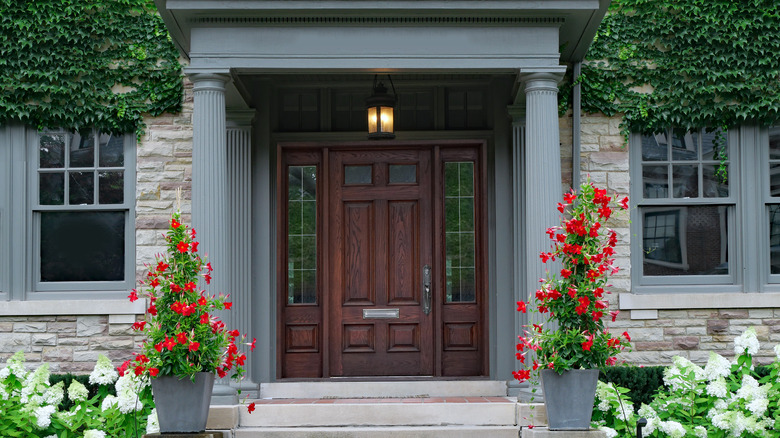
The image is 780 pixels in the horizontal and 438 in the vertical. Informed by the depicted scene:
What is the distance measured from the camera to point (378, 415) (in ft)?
24.2

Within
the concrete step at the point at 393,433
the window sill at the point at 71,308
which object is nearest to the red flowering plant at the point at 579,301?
the concrete step at the point at 393,433

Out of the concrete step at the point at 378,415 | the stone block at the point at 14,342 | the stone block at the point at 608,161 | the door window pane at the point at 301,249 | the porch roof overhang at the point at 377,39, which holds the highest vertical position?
the porch roof overhang at the point at 377,39

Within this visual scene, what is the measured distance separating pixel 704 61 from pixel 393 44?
11.5 ft

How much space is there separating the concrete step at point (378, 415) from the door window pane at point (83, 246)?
2494 millimetres

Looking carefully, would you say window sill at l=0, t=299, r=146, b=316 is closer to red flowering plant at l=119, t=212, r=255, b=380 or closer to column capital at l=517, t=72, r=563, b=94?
red flowering plant at l=119, t=212, r=255, b=380

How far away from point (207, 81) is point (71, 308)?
9.87 feet

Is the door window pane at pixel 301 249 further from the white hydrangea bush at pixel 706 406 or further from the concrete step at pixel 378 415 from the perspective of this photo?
the white hydrangea bush at pixel 706 406

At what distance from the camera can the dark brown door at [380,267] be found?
28.8 feet

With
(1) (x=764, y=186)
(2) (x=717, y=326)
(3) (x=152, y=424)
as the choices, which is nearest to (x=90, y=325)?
(3) (x=152, y=424)

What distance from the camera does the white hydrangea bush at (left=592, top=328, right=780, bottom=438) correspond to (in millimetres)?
6504

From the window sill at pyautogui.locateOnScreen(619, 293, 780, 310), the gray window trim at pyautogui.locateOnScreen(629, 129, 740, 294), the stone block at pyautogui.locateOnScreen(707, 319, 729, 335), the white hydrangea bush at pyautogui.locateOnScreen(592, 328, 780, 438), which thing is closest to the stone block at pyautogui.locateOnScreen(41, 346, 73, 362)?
the white hydrangea bush at pyautogui.locateOnScreen(592, 328, 780, 438)

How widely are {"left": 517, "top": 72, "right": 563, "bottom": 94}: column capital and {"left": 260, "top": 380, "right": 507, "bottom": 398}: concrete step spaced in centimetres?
289

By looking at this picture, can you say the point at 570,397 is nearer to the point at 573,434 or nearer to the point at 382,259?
the point at 573,434

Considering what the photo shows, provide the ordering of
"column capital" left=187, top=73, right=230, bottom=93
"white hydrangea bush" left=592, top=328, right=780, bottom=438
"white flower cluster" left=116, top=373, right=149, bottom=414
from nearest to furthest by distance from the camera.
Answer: "white hydrangea bush" left=592, top=328, right=780, bottom=438 < "white flower cluster" left=116, top=373, right=149, bottom=414 < "column capital" left=187, top=73, right=230, bottom=93
